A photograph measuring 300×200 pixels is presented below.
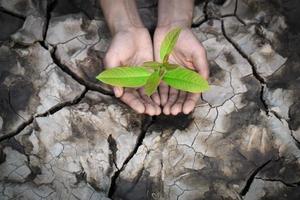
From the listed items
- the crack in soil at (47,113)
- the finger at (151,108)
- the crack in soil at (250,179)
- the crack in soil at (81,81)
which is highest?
the finger at (151,108)

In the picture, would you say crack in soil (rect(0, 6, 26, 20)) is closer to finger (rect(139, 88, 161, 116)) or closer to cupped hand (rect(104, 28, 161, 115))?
cupped hand (rect(104, 28, 161, 115))

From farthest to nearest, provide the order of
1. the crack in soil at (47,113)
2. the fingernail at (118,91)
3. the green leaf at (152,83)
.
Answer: the crack in soil at (47,113) → the fingernail at (118,91) → the green leaf at (152,83)

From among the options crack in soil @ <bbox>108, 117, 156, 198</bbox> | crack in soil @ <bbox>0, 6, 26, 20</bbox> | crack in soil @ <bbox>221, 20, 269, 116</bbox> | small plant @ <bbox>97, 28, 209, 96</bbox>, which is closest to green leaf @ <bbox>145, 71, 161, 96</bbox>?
small plant @ <bbox>97, 28, 209, 96</bbox>

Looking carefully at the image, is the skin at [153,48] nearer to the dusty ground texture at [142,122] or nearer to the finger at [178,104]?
the finger at [178,104]

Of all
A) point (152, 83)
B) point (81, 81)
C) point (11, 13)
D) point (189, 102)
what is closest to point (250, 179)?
point (189, 102)

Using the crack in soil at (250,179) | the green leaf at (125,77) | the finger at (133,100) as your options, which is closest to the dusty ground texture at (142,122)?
the crack in soil at (250,179)

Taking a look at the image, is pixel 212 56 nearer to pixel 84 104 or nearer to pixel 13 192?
pixel 84 104

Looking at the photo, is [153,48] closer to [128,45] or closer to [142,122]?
[128,45]

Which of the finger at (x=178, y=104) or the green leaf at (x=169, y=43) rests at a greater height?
the green leaf at (x=169, y=43)
